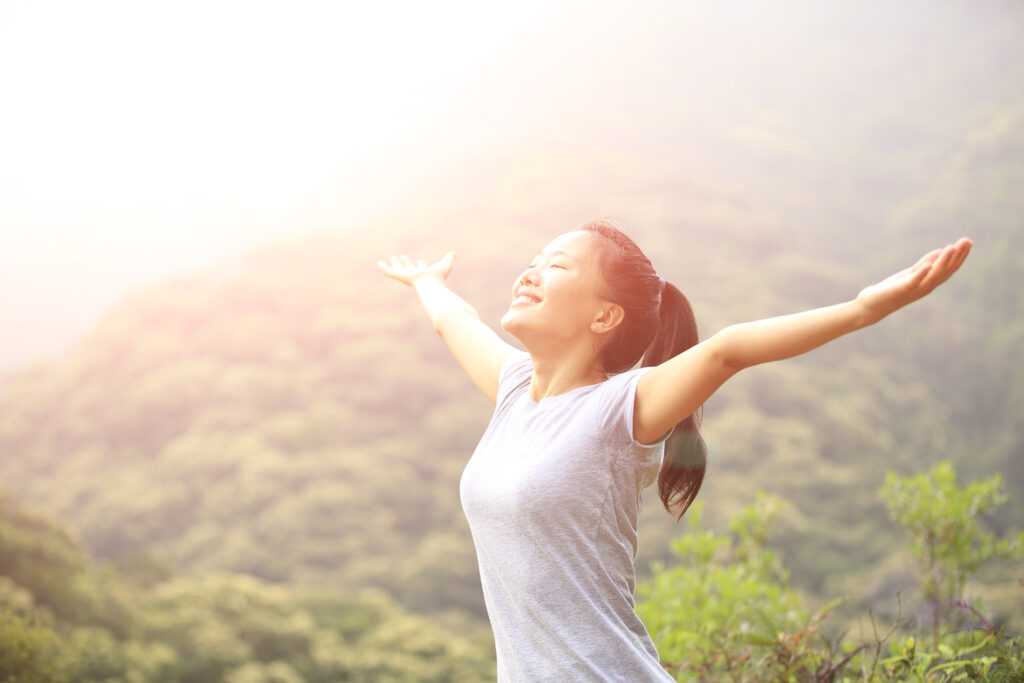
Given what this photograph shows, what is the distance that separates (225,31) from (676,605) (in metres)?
15.7

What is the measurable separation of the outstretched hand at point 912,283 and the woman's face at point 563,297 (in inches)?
13.9

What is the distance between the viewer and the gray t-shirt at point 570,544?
967mm

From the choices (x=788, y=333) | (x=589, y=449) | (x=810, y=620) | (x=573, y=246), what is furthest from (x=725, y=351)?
(x=810, y=620)

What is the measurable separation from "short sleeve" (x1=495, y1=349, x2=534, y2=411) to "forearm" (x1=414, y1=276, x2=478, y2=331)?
16 cm

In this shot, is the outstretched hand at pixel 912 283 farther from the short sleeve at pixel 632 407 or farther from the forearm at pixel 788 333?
the short sleeve at pixel 632 407

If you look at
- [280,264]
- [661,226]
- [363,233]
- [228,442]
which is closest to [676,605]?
[228,442]

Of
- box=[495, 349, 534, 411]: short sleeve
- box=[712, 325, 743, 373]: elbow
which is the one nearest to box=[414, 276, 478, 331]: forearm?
box=[495, 349, 534, 411]: short sleeve

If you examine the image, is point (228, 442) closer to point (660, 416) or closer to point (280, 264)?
point (280, 264)

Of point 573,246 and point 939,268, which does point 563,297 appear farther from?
point 939,268

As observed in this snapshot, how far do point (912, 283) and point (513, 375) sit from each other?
0.54 meters

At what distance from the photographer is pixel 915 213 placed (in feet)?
53.1

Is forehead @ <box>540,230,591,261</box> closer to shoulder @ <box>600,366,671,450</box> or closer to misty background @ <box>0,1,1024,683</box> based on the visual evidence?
shoulder @ <box>600,366,671,450</box>

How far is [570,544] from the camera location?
975 mm

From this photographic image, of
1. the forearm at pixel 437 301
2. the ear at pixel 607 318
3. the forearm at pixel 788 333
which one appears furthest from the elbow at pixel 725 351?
the forearm at pixel 437 301
